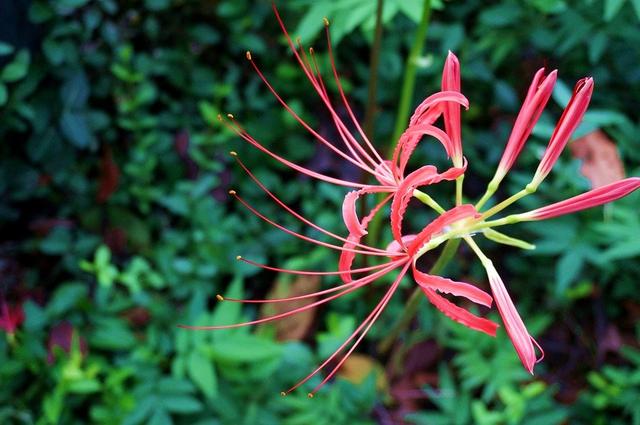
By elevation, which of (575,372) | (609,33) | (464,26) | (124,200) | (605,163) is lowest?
(575,372)

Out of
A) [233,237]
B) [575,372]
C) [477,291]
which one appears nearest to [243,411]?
[233,237]

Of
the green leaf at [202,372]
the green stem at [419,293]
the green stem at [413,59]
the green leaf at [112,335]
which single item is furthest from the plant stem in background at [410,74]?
the green leaf at [112,335]

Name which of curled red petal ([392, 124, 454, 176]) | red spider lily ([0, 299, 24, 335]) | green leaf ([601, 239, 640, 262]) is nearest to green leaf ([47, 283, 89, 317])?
red spider lily ([0, 299, 24, 335])

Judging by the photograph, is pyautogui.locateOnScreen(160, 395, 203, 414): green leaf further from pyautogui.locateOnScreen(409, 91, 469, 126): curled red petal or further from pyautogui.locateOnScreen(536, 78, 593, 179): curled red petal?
pyautogui.locateOnScreen(536, 78, 593, 179): curled red petal

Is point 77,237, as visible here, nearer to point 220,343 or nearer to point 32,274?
point 32,274

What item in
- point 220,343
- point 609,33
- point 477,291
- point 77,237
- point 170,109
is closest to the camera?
point 477,291

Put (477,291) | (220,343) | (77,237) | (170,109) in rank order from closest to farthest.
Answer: (477,291) < (220,343) < (77,237) < (170,109)

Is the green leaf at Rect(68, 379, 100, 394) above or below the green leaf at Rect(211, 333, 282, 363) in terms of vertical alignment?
below

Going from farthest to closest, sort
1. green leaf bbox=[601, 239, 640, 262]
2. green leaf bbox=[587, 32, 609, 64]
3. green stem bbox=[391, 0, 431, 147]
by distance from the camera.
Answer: green leaf bbox=[587, 32, 609, 64] → green leaf bbox=[601, 239, 640, 262] → green stem bbox=[391, 0, 431, 147]
